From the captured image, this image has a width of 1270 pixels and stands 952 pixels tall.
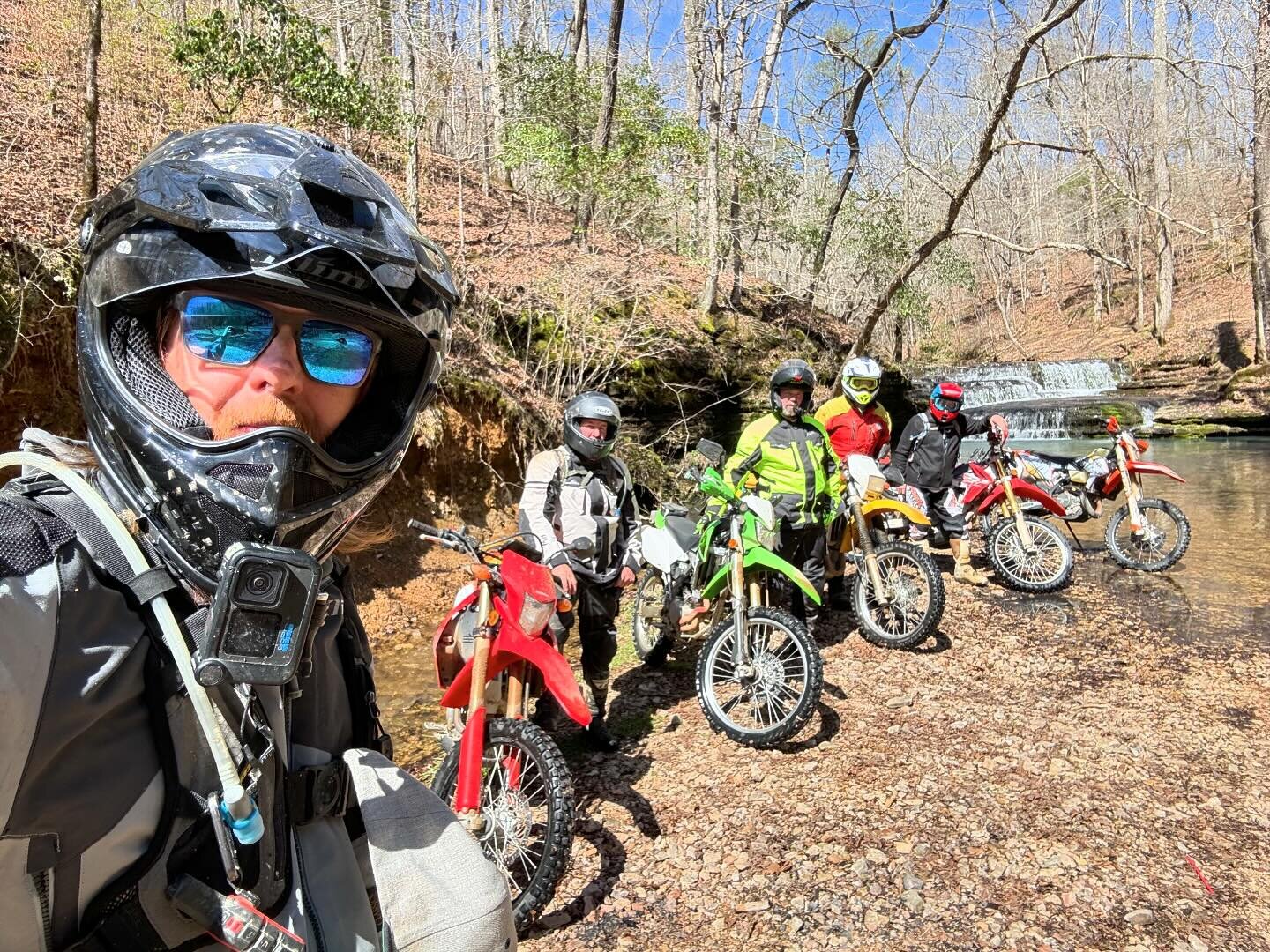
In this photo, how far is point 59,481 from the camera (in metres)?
0.85

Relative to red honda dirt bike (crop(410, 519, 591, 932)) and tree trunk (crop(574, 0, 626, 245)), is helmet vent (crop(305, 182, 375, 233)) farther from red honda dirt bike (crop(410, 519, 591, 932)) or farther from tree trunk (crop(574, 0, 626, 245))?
tree trunk (crop(574, 0, 626, 245))

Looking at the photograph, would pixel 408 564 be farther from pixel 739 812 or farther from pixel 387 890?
pixel 387 890

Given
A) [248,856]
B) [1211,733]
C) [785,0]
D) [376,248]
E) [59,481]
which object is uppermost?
[785,0]

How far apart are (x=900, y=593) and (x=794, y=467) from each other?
121 centimetres

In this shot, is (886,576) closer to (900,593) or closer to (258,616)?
(900,593)

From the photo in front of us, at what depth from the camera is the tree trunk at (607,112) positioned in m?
11.9

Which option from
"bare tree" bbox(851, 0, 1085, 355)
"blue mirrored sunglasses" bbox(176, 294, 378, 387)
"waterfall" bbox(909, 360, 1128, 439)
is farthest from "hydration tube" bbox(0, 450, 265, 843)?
"waterfall" bbox(909, 360, 1128, 439)

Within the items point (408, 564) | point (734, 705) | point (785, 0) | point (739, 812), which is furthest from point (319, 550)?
point (785, 0)

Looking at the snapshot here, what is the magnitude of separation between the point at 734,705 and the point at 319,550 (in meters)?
3.76

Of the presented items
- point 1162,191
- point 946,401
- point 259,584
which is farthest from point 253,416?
point 1162,191

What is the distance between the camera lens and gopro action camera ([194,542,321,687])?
783mm

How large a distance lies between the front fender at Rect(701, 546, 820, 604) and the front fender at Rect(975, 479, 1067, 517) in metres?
2.97

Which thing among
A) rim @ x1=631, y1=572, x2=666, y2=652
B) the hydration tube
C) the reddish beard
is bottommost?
rim @ x1=631, y1=572, x2=666, y2=652

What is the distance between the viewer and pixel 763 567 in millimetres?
4750
